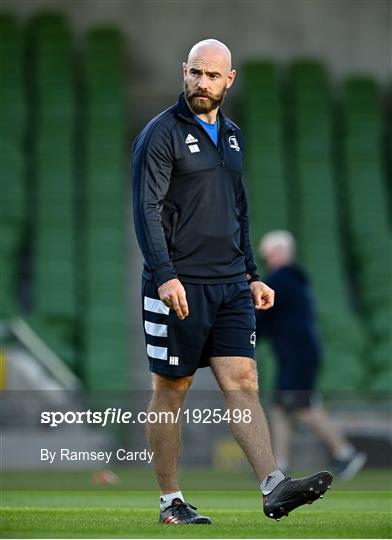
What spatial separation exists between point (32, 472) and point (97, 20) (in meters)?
7.56

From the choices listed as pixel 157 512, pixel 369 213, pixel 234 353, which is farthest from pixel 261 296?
pixel 369 213

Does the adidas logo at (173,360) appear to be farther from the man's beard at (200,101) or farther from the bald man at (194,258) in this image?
the man's beard at (200,101)

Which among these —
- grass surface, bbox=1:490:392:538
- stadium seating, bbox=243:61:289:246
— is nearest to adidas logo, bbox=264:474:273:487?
grass surface, bbox=1:490:392:538

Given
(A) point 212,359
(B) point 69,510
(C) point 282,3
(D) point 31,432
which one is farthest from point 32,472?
(C) point 282,3

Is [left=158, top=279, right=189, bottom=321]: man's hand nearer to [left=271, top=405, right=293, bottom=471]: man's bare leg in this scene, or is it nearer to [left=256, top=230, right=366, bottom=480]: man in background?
[left=271, top=405, right=293, bottom=471]: man's bare leg

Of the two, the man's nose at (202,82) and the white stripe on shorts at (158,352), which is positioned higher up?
the man's nose at (202,82)

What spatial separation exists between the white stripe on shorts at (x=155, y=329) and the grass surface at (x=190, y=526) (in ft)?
2.12

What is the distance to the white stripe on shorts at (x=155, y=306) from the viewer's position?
4.89 meters

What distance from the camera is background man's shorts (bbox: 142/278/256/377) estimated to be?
4.88m

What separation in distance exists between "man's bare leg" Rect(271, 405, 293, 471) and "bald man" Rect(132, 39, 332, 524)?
13.7 feet

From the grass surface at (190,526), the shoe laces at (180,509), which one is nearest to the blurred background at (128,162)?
the grass surface at (190,526)

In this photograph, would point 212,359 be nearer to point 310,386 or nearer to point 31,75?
point 310,386

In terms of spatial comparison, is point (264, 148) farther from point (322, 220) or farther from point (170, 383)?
point (170, 383)

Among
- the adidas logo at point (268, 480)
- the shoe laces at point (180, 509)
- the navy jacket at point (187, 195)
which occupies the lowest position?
the shoe laces at point (180, 509)
